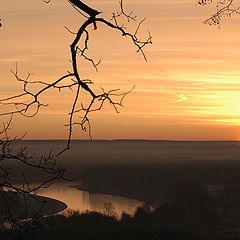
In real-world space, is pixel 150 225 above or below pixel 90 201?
above

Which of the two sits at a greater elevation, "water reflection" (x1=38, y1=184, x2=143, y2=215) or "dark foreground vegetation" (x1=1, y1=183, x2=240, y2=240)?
"dark foreground vegetation" (x1=1, y1=183, x2=240, y2=240)

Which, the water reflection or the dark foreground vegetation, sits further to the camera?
the water reflection

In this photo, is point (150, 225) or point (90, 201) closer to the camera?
point (150, 225)

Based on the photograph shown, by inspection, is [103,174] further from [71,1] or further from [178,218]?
[71,1]

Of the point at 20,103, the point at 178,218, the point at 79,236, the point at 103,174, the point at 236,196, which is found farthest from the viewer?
the point at 103,174

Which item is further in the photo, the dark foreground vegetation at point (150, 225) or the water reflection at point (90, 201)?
the water reflection at point (90, 201)

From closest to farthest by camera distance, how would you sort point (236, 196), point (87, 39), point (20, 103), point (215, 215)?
point (20, 103)
point (87, 39)
point (215, 215)
point (236, 196)

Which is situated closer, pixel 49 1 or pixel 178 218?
pixel 49 1

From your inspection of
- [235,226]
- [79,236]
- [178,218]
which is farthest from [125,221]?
[235,226]


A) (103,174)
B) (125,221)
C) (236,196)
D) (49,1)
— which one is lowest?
(103,174)

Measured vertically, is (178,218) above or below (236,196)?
above

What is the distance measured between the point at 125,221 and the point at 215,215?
1010cm

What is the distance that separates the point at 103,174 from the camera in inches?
3593

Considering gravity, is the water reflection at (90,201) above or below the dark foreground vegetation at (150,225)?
below
